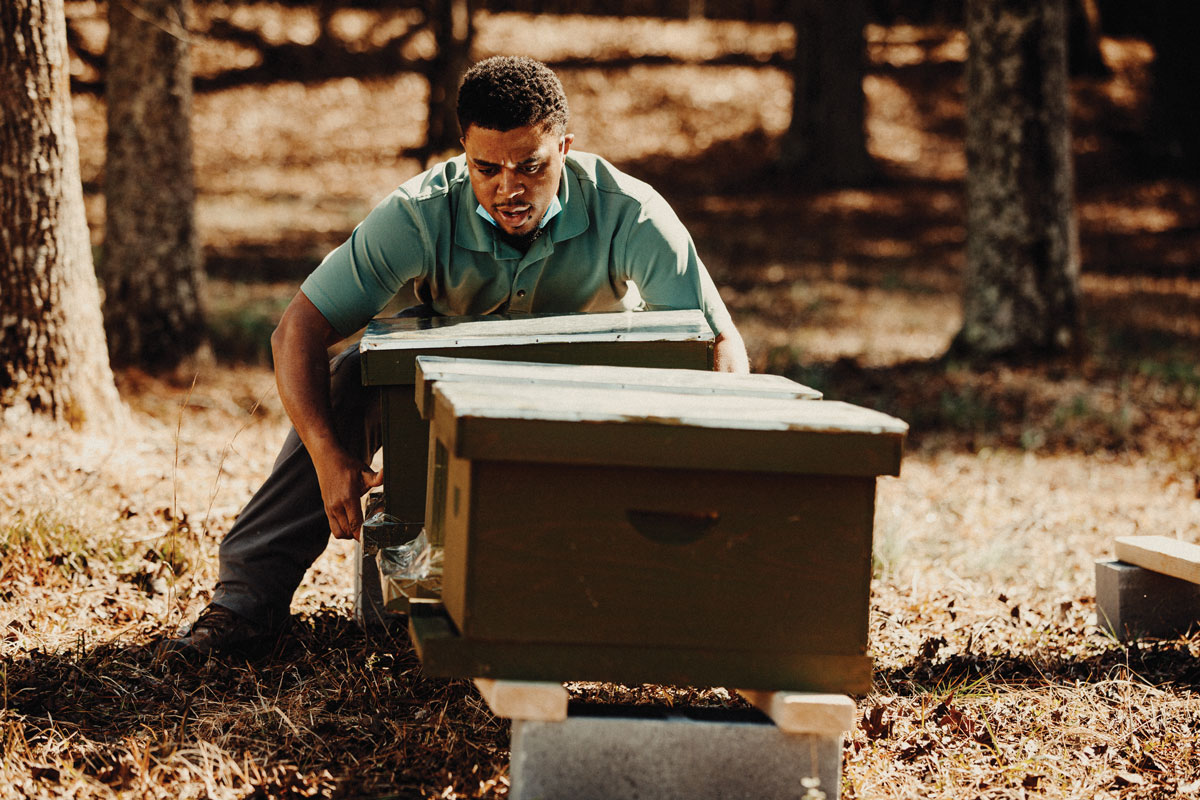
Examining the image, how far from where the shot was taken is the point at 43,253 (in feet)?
15.5

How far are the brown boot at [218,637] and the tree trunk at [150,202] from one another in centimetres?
404

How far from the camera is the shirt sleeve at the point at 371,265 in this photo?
3.22m

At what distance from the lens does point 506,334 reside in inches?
117

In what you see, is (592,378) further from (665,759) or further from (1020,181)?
(1020,181)

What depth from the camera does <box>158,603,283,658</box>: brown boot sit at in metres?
3.34

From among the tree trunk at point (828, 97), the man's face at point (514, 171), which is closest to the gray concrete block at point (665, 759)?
the man's face at point (514, 171)

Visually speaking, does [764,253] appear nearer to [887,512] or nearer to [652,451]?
[887,512]

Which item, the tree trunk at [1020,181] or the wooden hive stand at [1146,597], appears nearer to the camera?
the wooden hive stand at [1146,597]

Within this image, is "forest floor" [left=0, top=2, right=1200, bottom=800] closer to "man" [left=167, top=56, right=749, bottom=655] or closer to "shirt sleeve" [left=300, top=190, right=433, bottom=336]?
"man" [left=167, top=56, right=749, bottom=655]

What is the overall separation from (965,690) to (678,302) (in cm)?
139

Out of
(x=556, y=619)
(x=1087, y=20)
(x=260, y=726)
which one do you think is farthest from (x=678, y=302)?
(x=1087, y=20)

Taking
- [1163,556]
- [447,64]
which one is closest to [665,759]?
[1163,556]

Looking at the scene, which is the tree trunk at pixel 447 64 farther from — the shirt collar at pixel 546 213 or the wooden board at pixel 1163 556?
the wooden board at pixel 1163 556

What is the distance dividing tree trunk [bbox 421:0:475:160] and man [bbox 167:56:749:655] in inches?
424
